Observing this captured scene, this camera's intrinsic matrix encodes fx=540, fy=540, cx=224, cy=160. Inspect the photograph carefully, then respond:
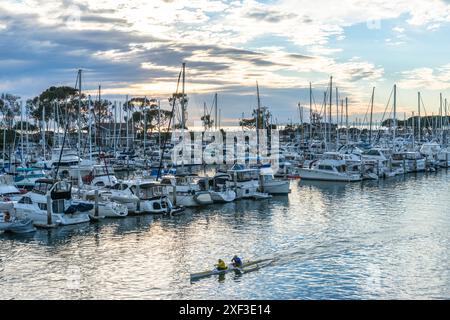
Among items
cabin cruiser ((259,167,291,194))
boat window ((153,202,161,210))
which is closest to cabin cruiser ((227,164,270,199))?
cabin cruiser ((259,167,291,194))

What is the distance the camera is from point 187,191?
5066 centimetres

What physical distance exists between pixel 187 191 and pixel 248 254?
2039cm

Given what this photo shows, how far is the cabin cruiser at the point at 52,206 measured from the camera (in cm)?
3906

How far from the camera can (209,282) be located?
2559 centimetres

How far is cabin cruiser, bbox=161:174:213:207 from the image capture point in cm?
4909

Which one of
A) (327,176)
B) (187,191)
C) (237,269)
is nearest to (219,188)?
(187,191)

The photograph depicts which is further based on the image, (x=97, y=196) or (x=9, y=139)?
(x=9, y=139)

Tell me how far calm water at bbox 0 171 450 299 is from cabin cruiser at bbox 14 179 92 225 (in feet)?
4.52

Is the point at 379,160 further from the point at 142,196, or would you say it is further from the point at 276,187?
the point at 142,196

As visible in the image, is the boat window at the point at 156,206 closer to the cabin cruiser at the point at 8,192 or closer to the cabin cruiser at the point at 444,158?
the cabin cruiser at the point at 8,192
